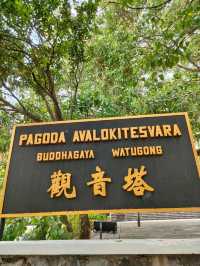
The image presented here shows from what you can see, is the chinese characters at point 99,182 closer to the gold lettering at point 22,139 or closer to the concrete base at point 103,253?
the concrete base at point 103,253

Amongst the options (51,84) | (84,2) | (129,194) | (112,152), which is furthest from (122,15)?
(129,194)

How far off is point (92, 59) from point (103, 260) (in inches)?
244

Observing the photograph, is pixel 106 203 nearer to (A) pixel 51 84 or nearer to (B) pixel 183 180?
(B) pixel 183 180

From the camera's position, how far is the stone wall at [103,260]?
2.56 metres

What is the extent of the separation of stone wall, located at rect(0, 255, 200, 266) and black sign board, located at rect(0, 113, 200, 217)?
0.50 meters

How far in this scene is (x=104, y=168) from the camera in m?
3.23

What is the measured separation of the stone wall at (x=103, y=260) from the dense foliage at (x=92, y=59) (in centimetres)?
238

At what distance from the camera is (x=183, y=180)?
3.00 metres

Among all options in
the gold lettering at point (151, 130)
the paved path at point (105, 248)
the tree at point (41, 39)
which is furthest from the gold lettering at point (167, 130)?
the tree at point (41, 39)

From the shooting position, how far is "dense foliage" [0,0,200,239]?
4.82 metres

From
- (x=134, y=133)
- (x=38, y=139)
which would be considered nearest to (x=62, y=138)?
(x=38, y=139)

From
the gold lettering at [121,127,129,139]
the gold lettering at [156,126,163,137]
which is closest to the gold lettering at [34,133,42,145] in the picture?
the gold lettering at [121,127,129,139]

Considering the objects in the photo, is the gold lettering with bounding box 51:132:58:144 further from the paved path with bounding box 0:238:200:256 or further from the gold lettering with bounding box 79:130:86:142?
the paved path with bounding box 0:238:200:256

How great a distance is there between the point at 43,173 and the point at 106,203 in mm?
938
